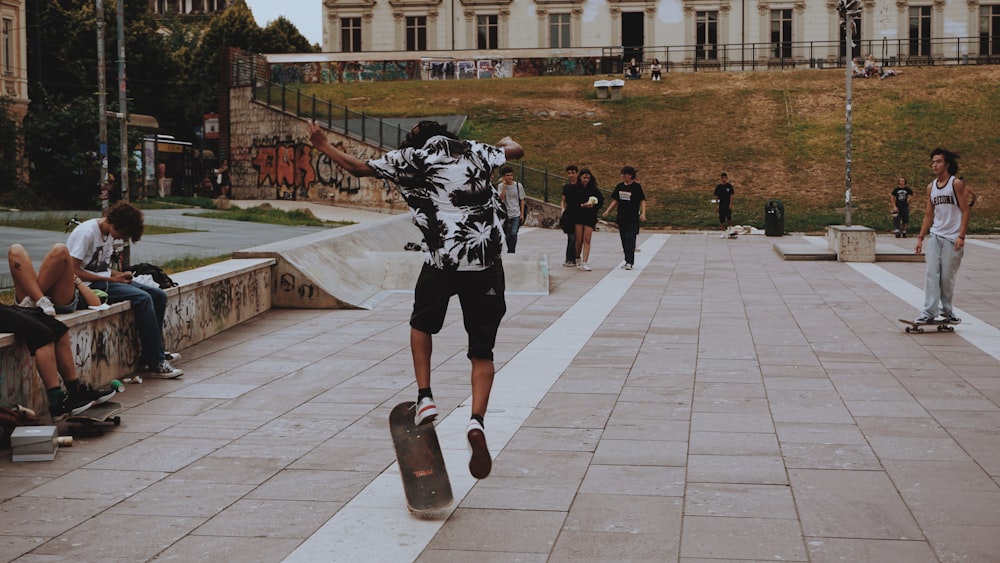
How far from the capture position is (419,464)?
5.16 m

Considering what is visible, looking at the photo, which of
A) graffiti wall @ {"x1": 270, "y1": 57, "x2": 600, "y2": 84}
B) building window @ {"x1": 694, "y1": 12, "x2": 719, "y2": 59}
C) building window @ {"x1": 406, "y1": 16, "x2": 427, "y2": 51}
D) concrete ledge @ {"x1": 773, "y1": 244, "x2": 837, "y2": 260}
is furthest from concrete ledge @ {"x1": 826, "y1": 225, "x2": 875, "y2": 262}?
building window @ {"x1": 406, "y1": 16, "x2": 427, "y2": 51}

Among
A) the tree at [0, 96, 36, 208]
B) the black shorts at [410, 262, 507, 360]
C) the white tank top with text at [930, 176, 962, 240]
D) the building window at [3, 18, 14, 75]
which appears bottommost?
the black shorts at [410, 262, 507, 360]

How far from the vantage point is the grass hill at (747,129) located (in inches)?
1394

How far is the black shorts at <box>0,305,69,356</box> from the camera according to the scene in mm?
6730

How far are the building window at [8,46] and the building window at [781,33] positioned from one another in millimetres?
38354

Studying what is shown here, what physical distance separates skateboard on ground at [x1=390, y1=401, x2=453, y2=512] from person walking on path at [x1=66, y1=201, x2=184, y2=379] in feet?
11.6

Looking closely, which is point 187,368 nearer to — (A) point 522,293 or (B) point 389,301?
(B) point 389,301

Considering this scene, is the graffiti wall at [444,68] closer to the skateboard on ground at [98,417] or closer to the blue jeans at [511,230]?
the blue jeans at [511,230]

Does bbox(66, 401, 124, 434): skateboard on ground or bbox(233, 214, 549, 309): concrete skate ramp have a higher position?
bbox(233, 214, 549, 309): concrete skate ramp

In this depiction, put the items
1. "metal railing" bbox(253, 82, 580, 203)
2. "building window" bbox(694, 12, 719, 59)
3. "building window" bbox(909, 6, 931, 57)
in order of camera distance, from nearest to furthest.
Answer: "metal railing" bbox(253, 82, 580, 203) < "building window" bbox(909, 6, 931, 57) < "building window" bbox(694, 12, 719, 59)

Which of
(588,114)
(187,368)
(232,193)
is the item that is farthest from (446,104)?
(187,368)

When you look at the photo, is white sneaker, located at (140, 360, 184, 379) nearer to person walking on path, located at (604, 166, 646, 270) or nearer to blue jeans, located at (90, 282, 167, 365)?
blue jeans, located at (90, 282, 167, 365)

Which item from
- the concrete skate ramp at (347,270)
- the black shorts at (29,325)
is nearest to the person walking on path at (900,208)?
the concrete skate ramp at (347,270)

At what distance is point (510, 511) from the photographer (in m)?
5.02
